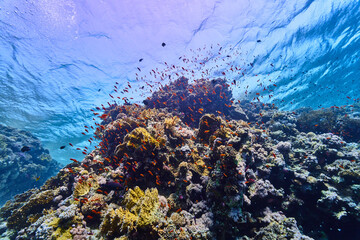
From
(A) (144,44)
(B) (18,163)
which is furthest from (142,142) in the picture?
(B) (18,163)

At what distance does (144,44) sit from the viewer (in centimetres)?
1620

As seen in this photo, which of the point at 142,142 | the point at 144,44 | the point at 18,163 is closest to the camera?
the point at 142,142

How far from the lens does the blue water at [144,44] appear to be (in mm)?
13258

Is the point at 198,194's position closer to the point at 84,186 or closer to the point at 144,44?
the point at 84,186

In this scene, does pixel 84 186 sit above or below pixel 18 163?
below

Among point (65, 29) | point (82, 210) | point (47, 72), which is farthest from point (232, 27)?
point (47, 72)

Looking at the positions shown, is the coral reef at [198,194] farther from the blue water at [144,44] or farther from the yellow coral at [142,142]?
the blue water at [144,44]

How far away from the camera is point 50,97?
67.5 feet

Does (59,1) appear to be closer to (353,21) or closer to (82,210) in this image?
(82,210)

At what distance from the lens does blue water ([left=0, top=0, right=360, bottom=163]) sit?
1326cm

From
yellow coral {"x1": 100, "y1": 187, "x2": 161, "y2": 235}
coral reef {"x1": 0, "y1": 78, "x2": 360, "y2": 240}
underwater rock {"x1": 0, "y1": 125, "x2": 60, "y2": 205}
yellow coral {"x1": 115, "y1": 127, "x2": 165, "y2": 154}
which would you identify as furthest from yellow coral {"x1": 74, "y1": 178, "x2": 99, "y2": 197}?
underwater rock {"x1": 0, "y1": 125, "x2": 60, "y2": 205}

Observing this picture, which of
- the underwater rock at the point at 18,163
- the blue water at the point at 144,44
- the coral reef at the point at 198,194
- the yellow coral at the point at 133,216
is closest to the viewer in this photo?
the yellow coral at the point at 133,216

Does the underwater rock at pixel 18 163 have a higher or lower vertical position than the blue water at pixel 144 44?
lower

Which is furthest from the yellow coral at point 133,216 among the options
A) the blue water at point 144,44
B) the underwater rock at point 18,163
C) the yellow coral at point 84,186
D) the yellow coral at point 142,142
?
the underwater rock at point 18,163
